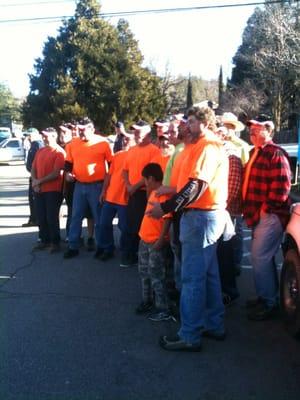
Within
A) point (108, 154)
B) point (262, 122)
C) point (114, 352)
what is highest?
point (262, 122)

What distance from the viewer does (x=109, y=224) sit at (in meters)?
6.98

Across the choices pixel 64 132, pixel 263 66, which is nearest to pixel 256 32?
pixel 263 66

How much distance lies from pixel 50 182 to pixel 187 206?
3.92 m

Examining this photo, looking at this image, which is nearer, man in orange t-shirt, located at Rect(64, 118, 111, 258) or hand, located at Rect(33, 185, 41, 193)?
man in orange t-shirt, located at Rect(64, 118, 111, 258)

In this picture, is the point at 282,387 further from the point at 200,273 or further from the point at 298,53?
the point at 298,53

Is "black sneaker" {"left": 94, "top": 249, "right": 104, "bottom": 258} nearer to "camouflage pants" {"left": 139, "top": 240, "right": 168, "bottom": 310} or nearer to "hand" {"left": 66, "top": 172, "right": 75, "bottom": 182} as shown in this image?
"hand" {"left": 66, "top": 172, "right": 75, "bottom": 182}

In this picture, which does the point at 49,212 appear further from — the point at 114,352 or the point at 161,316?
the point at 114,352

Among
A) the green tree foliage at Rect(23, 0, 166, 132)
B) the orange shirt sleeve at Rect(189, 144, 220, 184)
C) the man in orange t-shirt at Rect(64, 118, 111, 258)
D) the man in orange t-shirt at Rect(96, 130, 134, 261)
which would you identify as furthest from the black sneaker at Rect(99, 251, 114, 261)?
the green tree foliage at Rect(23, 0, 166, 132)

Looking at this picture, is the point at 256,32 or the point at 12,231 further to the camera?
the point at 256,32

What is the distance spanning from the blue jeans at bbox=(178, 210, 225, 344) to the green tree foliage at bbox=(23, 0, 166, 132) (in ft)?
96.8

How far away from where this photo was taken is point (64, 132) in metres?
9.27

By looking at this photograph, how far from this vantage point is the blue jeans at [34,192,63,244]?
738 cm

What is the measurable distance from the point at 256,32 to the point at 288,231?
120ft

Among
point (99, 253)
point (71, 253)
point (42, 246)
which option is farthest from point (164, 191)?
point (42, 246)
